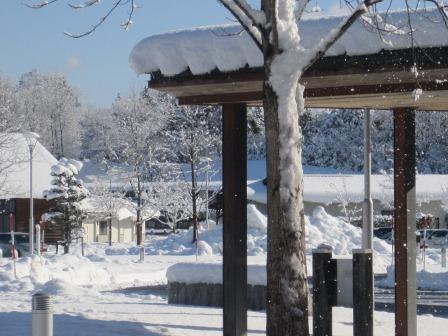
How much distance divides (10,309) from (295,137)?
24.2 feet

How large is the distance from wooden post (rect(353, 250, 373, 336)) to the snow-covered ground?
3.58 m

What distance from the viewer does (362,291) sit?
313 inches

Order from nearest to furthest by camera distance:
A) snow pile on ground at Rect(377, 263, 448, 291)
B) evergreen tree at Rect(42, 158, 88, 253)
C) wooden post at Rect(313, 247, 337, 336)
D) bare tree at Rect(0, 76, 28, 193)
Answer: wooden post at Rect(313, 247, 337, 336) → snow pile on ground at Rect(377, 263, 448, 291) → evergreen tree at Rect(42, 158, 88, 253) → bare tree at Rect(0, 76, 28, 193)

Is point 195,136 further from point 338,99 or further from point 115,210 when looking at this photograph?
point 338,99

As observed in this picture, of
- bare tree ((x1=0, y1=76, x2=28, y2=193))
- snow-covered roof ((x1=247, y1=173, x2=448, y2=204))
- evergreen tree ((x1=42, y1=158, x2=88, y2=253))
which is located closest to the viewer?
evergreen tree ((x1=42, y1=158, x2=88, y2=253))

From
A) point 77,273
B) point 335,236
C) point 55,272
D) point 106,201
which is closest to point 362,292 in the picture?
point 55,272

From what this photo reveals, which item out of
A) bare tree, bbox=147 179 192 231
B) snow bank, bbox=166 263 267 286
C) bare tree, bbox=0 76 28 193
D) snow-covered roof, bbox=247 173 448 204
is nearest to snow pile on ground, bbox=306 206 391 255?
snow-covered roof, bbox=247 173 448 204

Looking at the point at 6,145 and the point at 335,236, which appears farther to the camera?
the point at 6,145

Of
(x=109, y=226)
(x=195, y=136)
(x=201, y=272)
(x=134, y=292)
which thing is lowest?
(x=134, y=292)

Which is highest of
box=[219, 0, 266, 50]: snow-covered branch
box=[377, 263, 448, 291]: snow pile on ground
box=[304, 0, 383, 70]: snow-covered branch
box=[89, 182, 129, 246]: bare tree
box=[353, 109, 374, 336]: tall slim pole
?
box=[219, 0, 266, 50]: snow-covered branch

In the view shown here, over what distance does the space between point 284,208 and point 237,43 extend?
93.8 inches

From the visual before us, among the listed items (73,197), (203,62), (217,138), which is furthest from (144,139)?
(203,62)

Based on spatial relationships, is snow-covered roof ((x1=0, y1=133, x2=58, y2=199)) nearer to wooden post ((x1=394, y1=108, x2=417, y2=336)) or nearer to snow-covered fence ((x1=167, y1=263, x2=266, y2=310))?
snow-covered fence ((x1=167, y1=263, x2=266, y2=310))

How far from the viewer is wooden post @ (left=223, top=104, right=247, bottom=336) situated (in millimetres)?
10375
